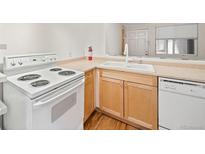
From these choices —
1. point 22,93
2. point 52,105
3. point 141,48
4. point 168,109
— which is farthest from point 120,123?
point 141,48

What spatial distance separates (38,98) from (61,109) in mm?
321

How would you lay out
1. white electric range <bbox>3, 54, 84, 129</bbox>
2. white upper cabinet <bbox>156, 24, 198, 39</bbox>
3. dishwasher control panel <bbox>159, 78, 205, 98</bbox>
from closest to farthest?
white electric range <bbox>3, 54, 84, 129</bbox> < dishwasher control panel <bbox>159, 78, 205, 98</bbox> < white upper cabinet <bbox>156, 24, 198, 39</bbox>

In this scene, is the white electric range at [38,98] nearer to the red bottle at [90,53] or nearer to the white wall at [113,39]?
the red bottle at [90,53]

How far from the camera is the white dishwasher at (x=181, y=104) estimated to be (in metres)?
1.34

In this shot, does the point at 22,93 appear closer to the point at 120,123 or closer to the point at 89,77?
the point at 89,77

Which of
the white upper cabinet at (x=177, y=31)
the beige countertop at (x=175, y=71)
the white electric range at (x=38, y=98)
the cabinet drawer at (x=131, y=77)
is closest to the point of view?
the white electric range at (x=38, y=98)

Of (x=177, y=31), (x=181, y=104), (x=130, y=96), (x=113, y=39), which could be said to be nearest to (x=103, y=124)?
(x=130, y=96)

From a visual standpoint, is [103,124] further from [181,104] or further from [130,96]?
[181,104]

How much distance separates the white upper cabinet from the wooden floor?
2113mm

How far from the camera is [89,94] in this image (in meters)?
1.96

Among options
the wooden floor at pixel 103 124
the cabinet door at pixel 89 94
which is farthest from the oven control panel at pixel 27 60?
the wooden floor at pixel 103 124

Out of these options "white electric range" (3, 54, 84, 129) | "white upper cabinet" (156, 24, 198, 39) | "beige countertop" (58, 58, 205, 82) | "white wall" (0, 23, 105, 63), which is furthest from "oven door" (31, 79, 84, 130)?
"white upper cabinet" (156, 24, 198, 39)

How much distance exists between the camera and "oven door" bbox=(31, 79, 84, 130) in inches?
39.9

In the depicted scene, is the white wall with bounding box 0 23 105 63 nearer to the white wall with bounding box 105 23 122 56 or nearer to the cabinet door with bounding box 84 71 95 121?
the white wall with bounding box 105 23 122 56
